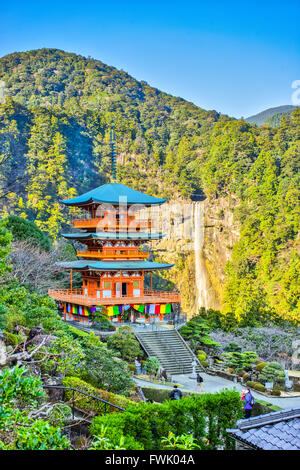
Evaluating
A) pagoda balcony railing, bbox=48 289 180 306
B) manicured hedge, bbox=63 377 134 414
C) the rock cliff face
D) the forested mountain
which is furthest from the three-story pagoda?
the rock cliff face

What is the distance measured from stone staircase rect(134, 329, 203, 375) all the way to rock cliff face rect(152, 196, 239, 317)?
2455 centimetres

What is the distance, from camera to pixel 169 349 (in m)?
18.4

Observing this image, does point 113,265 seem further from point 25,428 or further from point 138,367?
point 25,428

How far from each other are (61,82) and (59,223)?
30.2 metres

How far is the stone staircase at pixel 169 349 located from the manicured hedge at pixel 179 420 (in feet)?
27.6

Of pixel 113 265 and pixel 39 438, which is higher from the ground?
pixel 39 438

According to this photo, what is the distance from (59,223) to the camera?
44.3 m

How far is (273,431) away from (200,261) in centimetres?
4033

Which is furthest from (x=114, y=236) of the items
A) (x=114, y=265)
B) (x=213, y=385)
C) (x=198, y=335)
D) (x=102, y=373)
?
(x=102, y=373)

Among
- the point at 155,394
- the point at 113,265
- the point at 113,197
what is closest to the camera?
the point at 155,394

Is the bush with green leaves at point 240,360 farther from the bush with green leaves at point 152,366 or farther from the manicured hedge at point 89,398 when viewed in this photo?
the manicured hedge at point 89,398

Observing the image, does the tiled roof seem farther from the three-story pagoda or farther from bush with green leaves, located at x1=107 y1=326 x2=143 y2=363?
the three-story pagoda
